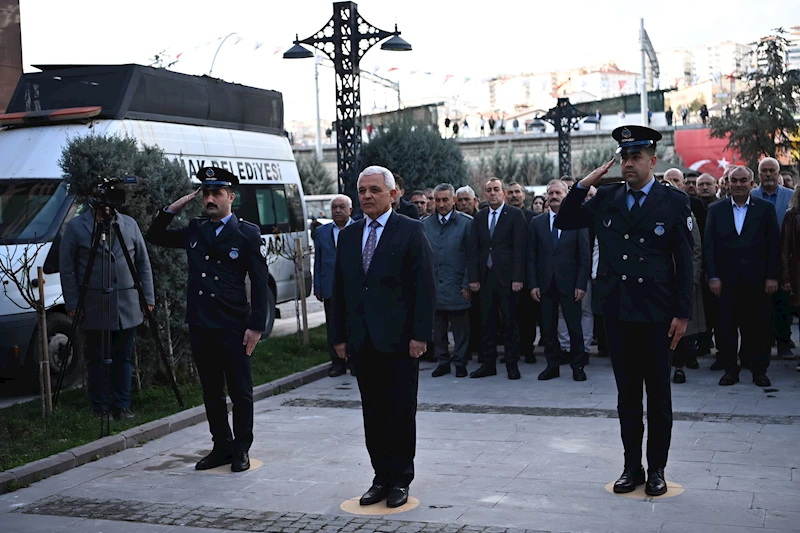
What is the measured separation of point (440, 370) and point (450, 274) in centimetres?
104

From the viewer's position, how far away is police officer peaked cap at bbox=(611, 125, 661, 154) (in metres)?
6.05

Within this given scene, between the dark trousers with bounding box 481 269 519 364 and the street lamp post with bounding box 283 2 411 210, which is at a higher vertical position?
the street lamp post with bounding box 283 2 411 210

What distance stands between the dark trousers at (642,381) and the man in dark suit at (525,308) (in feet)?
18.6

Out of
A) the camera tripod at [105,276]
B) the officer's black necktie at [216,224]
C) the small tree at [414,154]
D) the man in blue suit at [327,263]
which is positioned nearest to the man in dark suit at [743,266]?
the man in blue suit at [327,263]

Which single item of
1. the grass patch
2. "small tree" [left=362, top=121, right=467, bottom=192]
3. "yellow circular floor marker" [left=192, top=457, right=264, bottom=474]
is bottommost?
"yellow circular floor marker" [left=192, top=457, right=264, bottom=474]

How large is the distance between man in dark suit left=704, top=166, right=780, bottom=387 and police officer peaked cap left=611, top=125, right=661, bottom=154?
14.0ft

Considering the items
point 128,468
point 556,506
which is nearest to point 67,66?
point 128,468

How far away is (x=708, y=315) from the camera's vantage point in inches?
456

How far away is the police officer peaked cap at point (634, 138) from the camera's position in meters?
6.05

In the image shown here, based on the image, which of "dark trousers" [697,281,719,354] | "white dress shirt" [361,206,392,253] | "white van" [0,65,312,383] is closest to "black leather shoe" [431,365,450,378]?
"white van" [0,65,312,383]

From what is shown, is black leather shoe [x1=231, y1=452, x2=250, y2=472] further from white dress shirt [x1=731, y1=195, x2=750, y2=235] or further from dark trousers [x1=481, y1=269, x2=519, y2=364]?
white dress shirt [x1=731, y1=195, x2=750, y2=235]

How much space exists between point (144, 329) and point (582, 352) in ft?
14.4

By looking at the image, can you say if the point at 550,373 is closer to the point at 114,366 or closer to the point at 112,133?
the point at 114,366

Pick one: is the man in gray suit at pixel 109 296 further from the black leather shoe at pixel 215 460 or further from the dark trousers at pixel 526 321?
the dark trousers at pixel 526 321
